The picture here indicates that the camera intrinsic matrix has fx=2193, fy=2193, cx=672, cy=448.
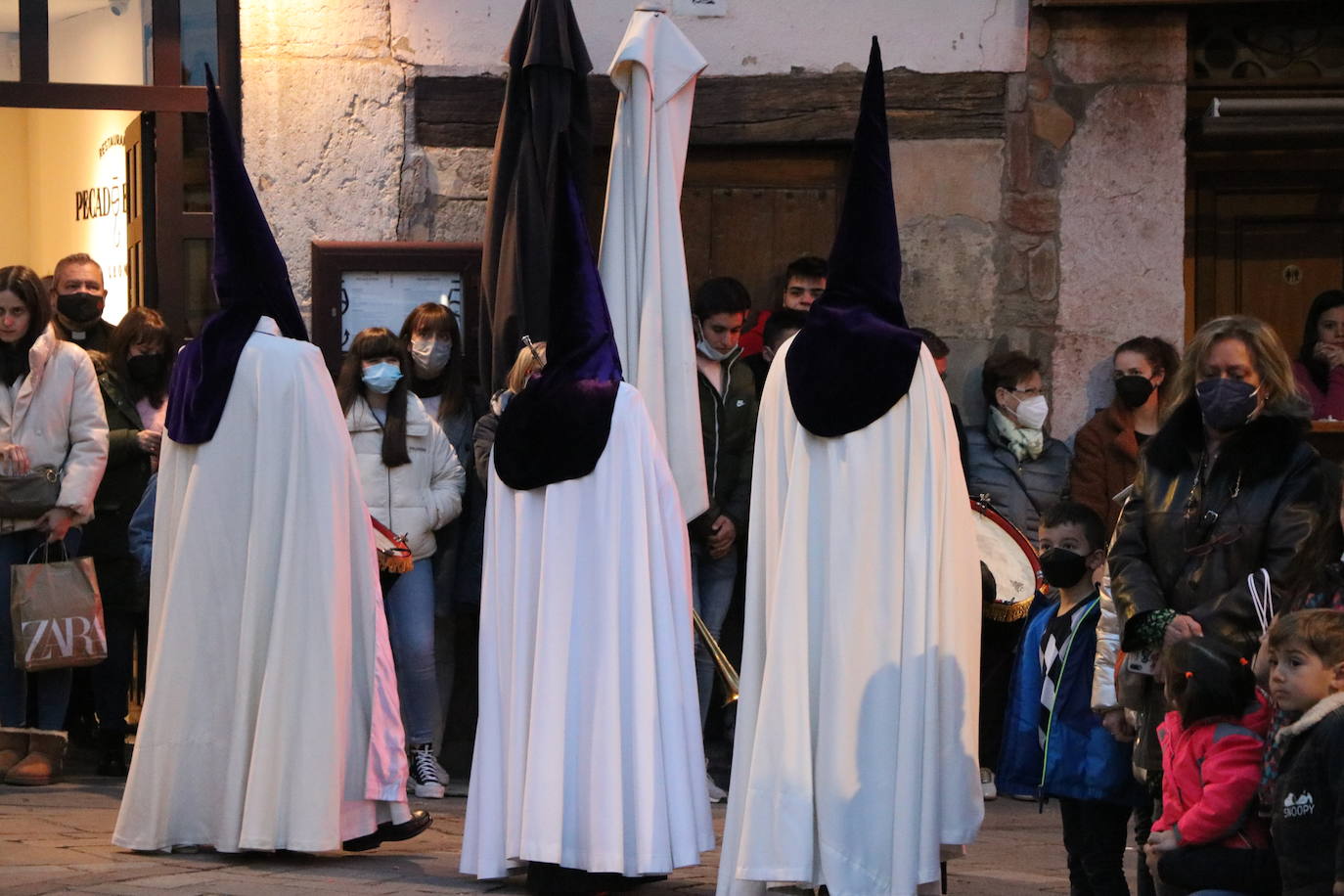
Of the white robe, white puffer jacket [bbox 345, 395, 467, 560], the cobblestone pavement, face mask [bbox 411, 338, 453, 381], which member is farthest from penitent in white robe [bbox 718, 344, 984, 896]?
face mask [bbox 411, 338, 453, 381]

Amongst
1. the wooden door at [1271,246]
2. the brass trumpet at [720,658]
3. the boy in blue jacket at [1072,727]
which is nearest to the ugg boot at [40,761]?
the brass trumpet at [720,658]

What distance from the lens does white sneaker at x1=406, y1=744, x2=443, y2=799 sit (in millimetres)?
9078

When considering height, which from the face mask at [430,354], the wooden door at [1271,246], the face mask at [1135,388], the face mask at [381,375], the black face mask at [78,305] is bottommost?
the face mask at [1135,388]

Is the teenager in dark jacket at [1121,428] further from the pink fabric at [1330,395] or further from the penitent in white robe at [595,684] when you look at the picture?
the penitent in white robe at [595,684]

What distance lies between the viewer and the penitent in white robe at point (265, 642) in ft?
24.0

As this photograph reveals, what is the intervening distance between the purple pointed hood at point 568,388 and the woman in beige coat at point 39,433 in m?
2.71

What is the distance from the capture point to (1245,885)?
5.47 metres

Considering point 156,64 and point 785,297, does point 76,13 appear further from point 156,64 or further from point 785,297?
point 785,297

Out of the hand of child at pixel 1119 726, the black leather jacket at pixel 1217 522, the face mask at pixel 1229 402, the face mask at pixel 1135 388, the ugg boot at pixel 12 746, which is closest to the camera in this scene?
the black leather jacket at pixel 1217 522

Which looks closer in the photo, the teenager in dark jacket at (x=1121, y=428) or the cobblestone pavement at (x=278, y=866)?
the cobblestone pavement at (x=278, y=866)

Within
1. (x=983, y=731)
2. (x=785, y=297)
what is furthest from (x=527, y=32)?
(x=983, y=731)

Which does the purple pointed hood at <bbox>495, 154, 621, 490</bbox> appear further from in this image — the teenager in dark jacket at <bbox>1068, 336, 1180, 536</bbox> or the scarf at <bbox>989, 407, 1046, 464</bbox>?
the teenager in dark jacket at <bbox>1068, 336, 1180, 536</bbox>

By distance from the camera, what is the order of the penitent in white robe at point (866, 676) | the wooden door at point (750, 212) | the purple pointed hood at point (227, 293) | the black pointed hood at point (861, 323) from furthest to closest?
1. the wooden door at point (750, 212)
2. the purple pointed hood at point (227, 293)
3. the black pointed hood at point (861, 323)
4. the penitent in white robe at point (866, 676)

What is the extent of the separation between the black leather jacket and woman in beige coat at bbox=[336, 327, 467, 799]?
3667 mm
